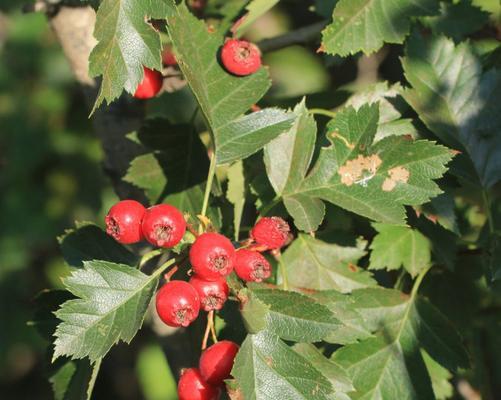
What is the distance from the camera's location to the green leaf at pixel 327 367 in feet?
5.04

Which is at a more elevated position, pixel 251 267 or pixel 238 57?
pixel 238 57

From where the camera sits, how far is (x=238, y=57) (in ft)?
5.22

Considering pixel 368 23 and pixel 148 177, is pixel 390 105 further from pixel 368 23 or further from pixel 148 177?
pixel 148 177

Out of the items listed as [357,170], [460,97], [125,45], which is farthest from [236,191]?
[460,97]

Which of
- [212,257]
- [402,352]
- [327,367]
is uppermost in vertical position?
[212,257]

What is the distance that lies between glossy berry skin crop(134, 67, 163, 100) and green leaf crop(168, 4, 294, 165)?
0.16 meters

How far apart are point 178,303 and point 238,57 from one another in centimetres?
51

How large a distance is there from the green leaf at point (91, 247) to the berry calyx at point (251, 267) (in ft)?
1.14

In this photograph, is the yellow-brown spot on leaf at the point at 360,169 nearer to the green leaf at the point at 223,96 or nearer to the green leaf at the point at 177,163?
the green leaf at the point at 223,96

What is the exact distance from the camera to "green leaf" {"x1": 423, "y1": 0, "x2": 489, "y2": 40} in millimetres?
1944

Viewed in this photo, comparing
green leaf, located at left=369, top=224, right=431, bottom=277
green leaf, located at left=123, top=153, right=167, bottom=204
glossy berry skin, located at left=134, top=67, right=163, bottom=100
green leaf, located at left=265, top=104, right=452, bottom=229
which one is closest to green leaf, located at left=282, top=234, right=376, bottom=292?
green leaf, located at left=369, top=224, right=431, bottom=277

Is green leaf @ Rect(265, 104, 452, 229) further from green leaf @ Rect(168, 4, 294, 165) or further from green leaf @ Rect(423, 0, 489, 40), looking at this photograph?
green leaf @ Rect(423, 0, 489, 40)

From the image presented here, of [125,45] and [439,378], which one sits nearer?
[125,45]

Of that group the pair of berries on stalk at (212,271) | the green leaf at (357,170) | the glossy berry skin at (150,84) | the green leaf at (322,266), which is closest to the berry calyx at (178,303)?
the pair of berries on stalk at (212,271)
